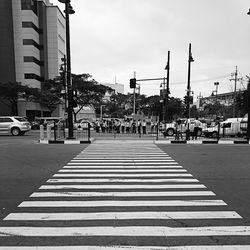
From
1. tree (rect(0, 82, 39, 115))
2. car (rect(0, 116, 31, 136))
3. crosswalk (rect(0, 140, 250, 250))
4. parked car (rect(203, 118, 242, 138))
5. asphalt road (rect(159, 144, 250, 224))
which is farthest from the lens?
tree (rect(0, 82, 39, 115))

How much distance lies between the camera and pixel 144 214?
15.5 ft

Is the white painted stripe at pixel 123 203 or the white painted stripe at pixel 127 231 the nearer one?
the white painted stripe at pixel 127 231

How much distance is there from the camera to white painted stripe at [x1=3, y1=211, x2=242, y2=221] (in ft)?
14.9

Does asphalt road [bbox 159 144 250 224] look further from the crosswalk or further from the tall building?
the tall building

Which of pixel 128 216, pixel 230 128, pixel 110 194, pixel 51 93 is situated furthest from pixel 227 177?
pixel 51 93

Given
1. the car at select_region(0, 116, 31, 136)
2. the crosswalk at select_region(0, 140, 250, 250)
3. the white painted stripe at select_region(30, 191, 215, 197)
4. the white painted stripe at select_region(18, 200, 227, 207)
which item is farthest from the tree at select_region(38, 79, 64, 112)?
the white painted stripe at select_region(18, 200, 227, 207)

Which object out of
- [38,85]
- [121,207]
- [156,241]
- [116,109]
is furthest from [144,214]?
[116,109]

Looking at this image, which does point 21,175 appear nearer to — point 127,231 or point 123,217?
point 123,217

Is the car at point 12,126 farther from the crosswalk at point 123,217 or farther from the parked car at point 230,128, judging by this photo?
the crosswalk at point 123,217


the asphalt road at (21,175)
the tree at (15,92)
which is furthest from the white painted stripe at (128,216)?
the tree at (15,92)

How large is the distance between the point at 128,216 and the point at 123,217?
10 cm

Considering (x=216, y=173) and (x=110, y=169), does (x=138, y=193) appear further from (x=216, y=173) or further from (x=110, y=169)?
(x=216, y=173)

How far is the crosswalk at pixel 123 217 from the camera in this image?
3670 mm

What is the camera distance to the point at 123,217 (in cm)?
458
